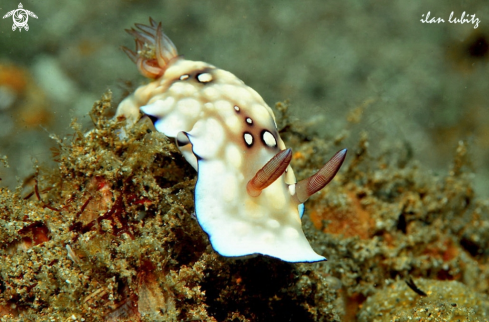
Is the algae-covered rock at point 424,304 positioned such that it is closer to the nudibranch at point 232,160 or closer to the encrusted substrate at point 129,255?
the encrusted substrate at point 129,255

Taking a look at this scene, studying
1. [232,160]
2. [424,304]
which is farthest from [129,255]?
[424,304]

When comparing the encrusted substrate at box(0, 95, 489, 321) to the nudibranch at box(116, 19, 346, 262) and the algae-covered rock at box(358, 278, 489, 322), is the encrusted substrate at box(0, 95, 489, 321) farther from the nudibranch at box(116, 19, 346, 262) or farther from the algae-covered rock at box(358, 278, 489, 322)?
the nudibranch at box(116, 19, 346, 262)

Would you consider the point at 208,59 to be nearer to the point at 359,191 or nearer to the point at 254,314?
the point at 359,191

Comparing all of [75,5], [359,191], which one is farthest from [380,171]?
[75,5]

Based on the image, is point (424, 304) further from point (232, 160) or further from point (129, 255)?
point (129, 255)

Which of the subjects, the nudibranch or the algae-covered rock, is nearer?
the nudibranch

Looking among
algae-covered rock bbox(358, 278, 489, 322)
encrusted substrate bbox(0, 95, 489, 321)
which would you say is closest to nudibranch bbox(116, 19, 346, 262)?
encrusted substrate bbox(0, 95, 489, 321)

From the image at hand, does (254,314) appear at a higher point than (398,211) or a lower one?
lower
